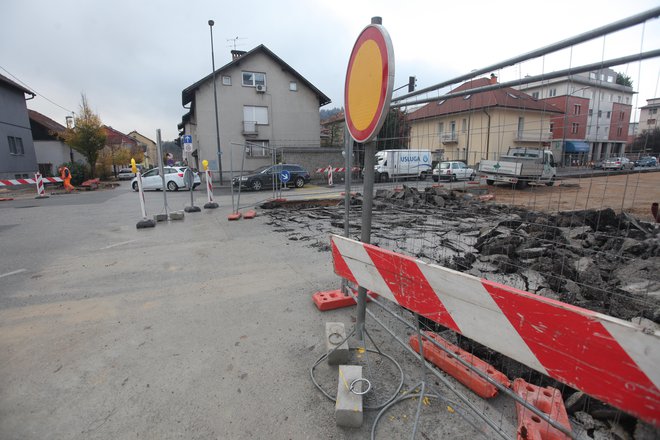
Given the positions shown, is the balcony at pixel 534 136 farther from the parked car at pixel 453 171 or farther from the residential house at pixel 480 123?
the parked car at pixel 453 171

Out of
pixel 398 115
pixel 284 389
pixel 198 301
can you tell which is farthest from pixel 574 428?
pixel 198 301

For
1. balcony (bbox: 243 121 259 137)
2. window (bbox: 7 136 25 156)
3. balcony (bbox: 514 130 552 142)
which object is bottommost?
balcony (bbox: 514 130 552 142)

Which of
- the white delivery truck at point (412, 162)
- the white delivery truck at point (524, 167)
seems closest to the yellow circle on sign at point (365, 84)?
the white delivery truck at point (412, 162)

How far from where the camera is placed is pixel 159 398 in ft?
7.61

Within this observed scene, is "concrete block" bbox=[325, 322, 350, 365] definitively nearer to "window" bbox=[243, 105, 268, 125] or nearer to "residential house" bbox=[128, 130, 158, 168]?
"window" bbox=[243, 105, 268, 125]

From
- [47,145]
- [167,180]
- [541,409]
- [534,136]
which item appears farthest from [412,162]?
[47,145]

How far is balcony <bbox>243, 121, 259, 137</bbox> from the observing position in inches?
1127

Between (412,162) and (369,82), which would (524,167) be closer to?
(412,162)

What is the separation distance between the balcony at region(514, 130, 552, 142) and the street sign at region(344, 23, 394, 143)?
4.23ft

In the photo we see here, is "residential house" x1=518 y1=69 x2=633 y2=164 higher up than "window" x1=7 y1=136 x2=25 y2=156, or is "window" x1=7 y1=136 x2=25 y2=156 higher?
"window" x1=7 y1=136 x2=25 y2=156

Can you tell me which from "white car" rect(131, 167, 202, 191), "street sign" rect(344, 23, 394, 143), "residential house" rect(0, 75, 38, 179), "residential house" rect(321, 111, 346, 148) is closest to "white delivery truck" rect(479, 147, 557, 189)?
"street sign" rect(344, 23, 394, 143)

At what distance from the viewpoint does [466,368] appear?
2379 mm

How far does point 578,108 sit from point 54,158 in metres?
47.1

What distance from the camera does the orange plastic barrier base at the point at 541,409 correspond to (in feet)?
5.97
